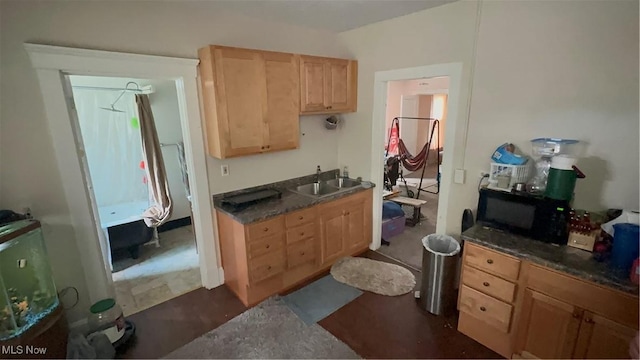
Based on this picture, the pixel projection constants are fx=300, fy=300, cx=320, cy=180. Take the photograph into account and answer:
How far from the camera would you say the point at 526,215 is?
6.81 feet

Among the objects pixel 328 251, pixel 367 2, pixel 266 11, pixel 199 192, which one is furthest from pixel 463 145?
pixel 199 192

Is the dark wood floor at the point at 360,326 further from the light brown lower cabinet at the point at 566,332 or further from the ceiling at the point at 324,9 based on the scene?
the ceiling at the point at 324,9

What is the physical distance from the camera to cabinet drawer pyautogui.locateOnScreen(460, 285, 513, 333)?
207cm

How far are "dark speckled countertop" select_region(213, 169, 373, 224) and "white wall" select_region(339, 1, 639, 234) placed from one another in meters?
1.31

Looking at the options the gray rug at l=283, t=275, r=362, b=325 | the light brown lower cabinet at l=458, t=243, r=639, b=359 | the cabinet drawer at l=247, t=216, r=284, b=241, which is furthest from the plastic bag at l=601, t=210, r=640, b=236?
the cabinet drawer at l=247, t=216, r=284, b=241

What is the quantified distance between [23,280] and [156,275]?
4.83ft

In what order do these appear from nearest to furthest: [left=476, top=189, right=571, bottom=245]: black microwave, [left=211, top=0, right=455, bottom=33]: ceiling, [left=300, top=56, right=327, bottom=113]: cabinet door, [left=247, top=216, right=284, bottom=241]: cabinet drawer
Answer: [left=476, top=189, right=571, bottom=245]: black microwave → [left=211, top=0, right=455, bottom=33]: ceiling → [left=247, top=216, right=284, bottom=241]: cabinet drawer → [left=300, top=56, right=327, bottom=113]: cabinet door

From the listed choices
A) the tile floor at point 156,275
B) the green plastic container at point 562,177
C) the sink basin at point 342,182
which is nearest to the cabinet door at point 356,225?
the sink basin at point 342,182

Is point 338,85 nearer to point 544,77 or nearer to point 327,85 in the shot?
point 327,85

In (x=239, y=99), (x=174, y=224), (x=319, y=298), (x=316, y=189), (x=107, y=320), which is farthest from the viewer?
Result: (x=174, y=224)

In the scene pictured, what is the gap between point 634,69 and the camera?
1785 millimetres

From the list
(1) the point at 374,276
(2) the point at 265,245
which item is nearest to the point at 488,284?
(1) the point at 374,276

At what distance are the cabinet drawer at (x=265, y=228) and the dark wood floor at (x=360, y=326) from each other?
0.69 metres

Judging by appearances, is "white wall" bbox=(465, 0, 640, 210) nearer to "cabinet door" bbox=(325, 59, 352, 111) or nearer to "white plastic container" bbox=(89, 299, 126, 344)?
"cabinet door" bbox=(325, 59, 352, 111)
